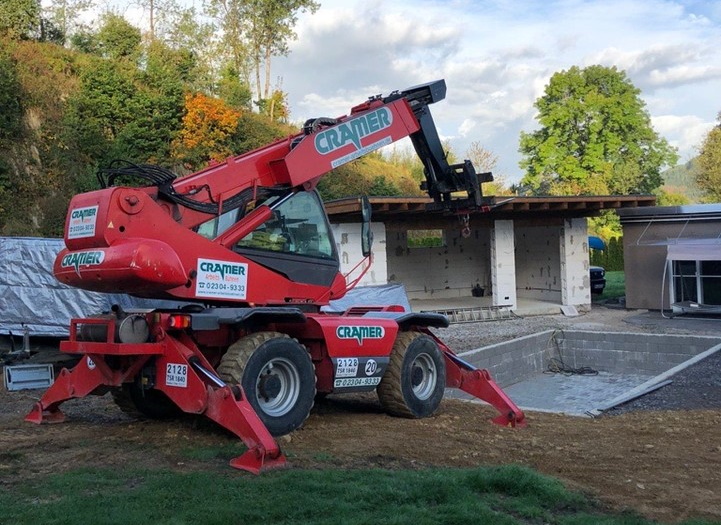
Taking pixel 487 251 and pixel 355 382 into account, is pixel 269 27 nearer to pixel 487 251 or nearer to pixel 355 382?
pixel 487 251

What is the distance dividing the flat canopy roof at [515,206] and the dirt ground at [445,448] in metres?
11.3

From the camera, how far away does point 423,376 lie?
32.3 feet

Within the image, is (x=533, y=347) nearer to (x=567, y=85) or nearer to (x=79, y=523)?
(x=79, y=523)

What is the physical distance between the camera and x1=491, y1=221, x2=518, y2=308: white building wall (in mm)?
25719

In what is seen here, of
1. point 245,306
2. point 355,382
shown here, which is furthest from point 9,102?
point 355,382

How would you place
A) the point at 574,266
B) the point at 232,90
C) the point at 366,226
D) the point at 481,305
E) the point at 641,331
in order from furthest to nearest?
the point at 232,90 → the point at 481,305 → the point at 574,266 → the point at 641,331 → the point at 366,226

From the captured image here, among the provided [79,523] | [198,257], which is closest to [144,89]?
[198,257]

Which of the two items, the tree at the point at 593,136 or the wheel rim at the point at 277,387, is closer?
the wheel rim at the point at 277,387

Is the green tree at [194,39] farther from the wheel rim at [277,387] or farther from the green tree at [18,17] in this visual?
the wheel rim at [277,387]

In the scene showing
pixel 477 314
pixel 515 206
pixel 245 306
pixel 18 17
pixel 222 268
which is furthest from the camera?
pixel 18 17

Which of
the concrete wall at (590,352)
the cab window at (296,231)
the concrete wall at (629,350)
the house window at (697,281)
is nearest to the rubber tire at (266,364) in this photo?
the cab window at (296,231)

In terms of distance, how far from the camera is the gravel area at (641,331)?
12094 millimetres

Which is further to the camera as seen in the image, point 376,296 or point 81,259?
point 376,296

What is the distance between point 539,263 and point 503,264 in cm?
534
